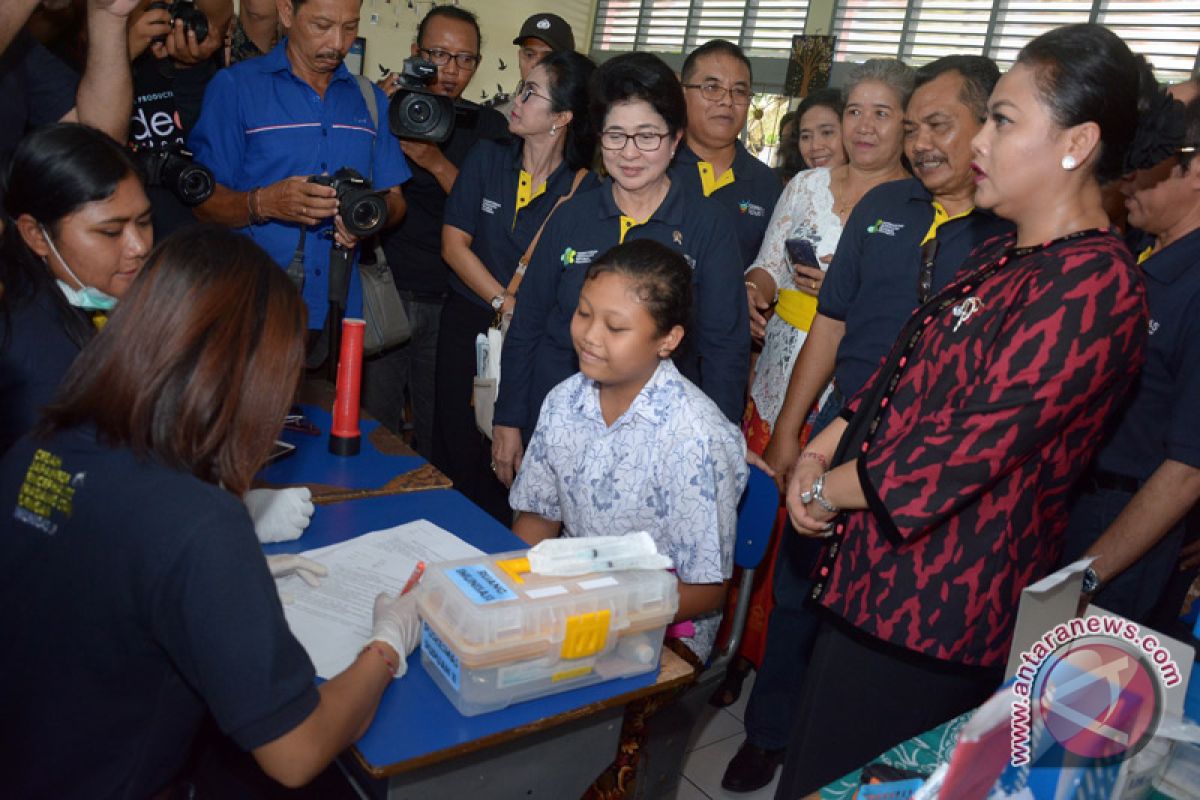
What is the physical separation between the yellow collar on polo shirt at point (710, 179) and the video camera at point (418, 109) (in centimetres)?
85

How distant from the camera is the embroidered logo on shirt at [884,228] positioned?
204cm

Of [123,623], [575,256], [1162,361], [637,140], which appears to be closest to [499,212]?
[575,256]

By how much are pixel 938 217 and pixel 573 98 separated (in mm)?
1205

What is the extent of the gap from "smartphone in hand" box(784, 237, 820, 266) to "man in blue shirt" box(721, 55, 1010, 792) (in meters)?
0.29

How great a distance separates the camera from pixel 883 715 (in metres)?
1.42

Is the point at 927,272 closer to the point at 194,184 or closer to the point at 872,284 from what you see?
the point at 872,284

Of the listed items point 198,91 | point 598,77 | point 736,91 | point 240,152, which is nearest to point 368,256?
point 240,152

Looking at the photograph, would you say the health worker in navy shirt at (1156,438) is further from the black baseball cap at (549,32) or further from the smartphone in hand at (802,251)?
the black baseball cap at (549,32)

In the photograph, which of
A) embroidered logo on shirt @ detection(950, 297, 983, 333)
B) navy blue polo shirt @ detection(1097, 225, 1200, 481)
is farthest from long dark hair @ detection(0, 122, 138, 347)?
navy blue polo shirt @ detection(1097, 225, 1200, 481)

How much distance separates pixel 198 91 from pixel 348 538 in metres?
1.78

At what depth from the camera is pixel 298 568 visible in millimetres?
1377

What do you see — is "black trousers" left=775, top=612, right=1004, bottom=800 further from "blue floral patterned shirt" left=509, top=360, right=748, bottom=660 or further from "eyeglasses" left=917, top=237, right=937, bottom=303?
"eyeglasses" left=917, top=237, right=937, bottom=303

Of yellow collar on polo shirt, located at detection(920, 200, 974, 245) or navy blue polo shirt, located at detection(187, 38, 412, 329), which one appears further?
navy blue polo shirt, located at detection(187, 38, 412, 329)

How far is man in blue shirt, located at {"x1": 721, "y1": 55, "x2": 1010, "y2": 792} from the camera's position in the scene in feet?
6.55
